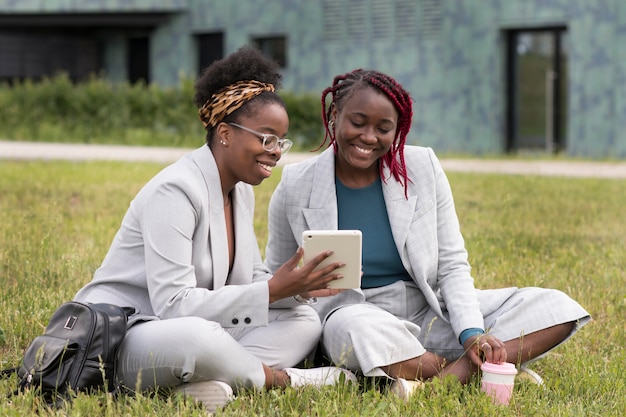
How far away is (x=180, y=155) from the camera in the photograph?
49.7 ft

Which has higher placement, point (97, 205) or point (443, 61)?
point (443, 61)

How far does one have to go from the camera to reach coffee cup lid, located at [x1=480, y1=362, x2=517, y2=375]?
4.14m

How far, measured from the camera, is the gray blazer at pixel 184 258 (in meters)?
4.10

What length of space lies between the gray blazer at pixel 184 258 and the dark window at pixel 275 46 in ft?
64.8

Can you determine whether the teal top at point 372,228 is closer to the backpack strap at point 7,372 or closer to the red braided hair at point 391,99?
the red braided hair at point 391,99

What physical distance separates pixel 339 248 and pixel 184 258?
623 millimetres

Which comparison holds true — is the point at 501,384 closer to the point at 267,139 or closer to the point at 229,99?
the point at 267,139

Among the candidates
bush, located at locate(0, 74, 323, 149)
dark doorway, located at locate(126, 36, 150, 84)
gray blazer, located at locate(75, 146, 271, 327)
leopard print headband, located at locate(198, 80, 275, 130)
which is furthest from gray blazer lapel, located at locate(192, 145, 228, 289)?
dark doorway, located at locate(126, 36, 150, 84)

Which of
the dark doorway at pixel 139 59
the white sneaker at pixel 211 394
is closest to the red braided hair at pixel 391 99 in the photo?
the white sneaker at pixel 211 394

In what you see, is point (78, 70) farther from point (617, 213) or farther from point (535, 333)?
point (535, 333)

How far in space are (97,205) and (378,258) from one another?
5.63 meters

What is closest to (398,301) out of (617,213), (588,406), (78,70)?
(588,406)

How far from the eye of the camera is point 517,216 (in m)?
9.70

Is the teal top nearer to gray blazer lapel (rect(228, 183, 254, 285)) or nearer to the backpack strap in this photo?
gray blazer lapel (rect(228, 183, 254, 285))
